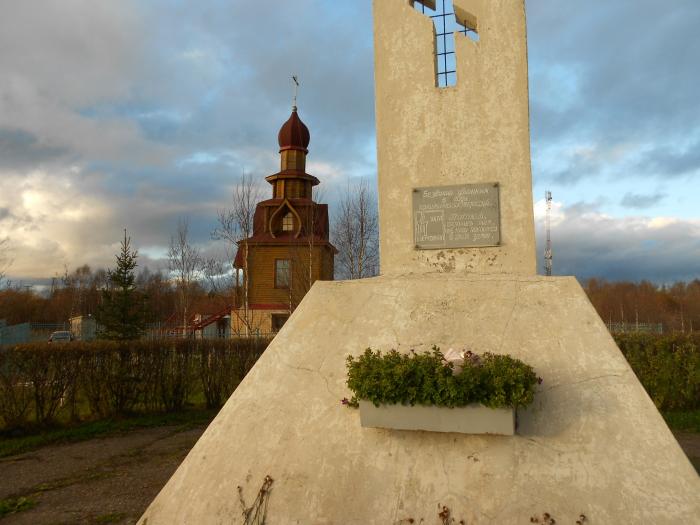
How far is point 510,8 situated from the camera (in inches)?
191

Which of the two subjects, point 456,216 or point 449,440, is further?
point 456,216

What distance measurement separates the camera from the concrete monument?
3408 millimetres

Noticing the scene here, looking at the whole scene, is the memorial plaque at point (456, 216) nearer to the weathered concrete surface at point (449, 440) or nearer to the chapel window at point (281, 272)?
the weathered concrete surface at point (449, 440)

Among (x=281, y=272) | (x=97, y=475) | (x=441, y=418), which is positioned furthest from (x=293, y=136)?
(x=441, y=418)

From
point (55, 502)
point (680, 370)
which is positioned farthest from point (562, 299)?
point (680, 370)

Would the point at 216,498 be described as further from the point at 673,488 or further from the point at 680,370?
the point at 680,370

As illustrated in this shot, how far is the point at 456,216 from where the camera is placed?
4895 mm

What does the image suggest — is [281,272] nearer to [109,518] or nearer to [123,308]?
[123,308]

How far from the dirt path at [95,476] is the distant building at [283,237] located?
17183 mm

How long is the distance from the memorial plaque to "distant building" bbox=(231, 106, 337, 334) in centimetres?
2089

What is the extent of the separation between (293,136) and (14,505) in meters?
27.4

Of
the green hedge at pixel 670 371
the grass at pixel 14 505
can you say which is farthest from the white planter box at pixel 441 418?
the green hedge at pixel 670 371

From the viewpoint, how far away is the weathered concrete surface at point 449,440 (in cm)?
335

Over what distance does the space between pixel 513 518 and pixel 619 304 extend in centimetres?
6409
